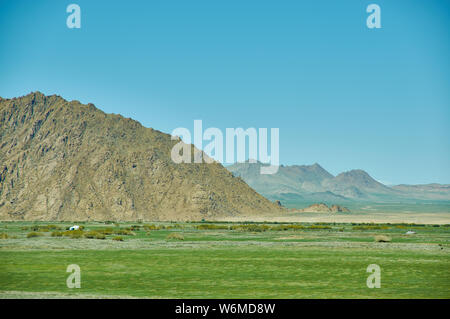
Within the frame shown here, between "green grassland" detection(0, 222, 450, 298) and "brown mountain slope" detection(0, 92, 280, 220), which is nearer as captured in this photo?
"green grassland" detection(0, 222, 450, 298)

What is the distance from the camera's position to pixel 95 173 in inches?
5433

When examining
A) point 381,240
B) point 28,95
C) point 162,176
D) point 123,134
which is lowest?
point 381,240

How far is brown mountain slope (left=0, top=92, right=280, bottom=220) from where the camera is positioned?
5108 inches

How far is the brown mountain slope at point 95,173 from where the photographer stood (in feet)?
426

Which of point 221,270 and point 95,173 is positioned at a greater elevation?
point 95,173

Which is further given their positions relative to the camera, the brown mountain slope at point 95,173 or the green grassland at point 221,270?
the brown mountain slope at point 95,173

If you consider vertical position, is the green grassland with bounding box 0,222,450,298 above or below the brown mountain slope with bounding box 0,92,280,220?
below

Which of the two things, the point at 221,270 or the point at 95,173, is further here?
the point at 95,173
